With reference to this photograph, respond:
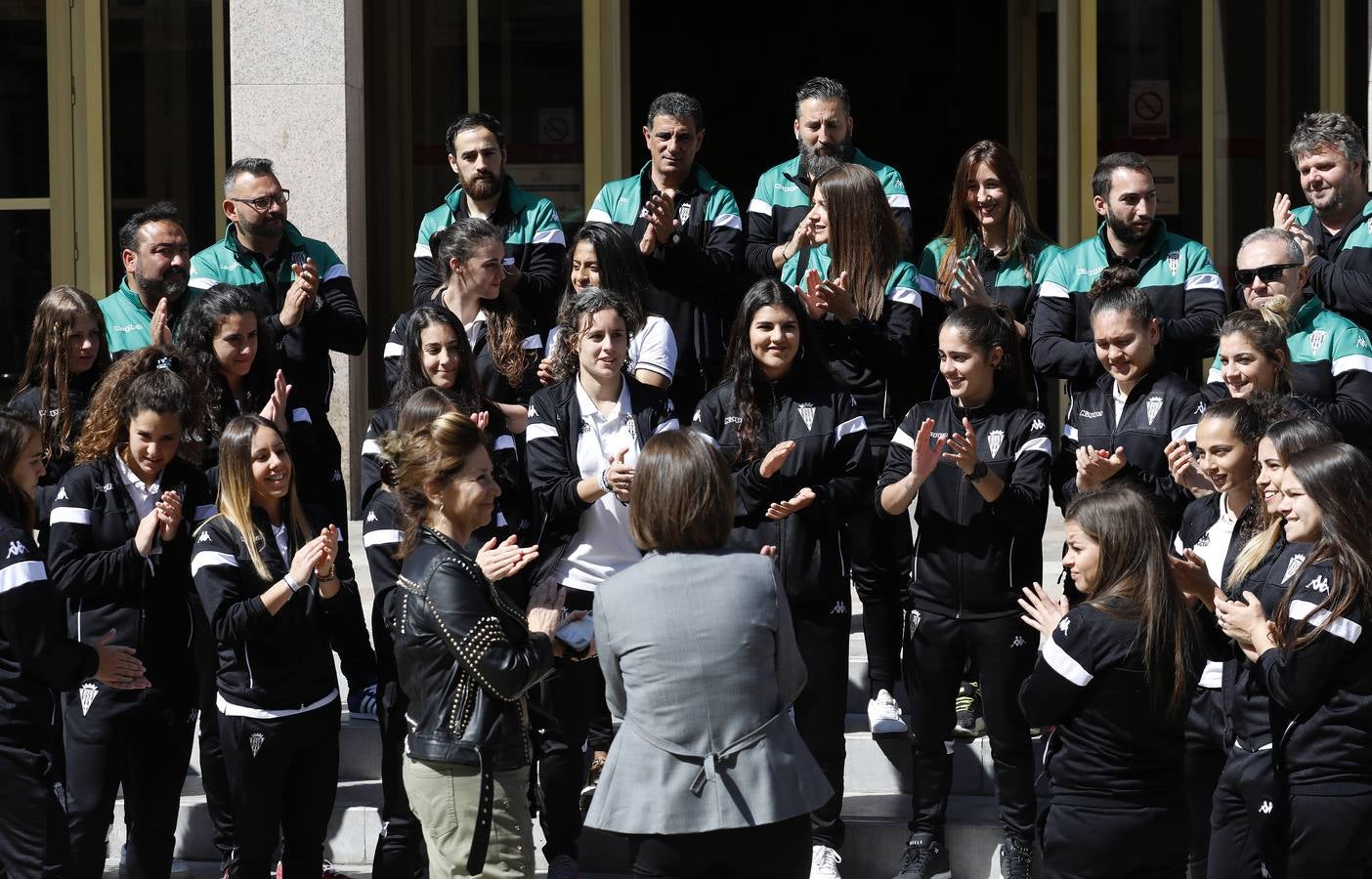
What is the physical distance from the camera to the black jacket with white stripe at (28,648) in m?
5.08

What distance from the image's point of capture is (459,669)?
4.63m

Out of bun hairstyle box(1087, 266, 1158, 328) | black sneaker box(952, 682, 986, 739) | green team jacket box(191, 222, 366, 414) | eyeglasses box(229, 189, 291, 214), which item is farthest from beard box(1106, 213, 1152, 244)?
eyeglasses box(229, 189, 291, 214)

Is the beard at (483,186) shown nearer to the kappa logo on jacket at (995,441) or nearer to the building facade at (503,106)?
the kappa logo on jacket at (995,441)

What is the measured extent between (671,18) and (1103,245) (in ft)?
31.5

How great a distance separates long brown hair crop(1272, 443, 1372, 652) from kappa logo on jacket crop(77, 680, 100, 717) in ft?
12.1

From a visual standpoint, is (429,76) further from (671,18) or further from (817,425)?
(817,425)

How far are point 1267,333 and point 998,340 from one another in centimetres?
93

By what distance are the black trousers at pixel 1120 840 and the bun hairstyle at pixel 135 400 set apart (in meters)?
3.23

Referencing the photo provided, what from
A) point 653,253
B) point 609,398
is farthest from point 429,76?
point 609,398

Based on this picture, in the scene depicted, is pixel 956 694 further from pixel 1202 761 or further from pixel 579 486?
pixel 579 486

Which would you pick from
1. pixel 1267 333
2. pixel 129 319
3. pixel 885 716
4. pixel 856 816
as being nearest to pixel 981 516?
pixel 885 716

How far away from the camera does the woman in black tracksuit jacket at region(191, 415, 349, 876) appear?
18.0 ft

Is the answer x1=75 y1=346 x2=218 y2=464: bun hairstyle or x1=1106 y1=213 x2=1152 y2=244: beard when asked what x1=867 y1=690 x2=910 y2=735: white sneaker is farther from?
x1=75 y1=346 x2=218 y2=464: bun hairstyle

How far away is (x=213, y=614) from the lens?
5.48 m
